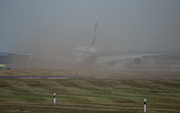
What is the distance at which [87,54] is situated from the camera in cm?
6681

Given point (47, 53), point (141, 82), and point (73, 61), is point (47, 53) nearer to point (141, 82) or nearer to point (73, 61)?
point (73, 61)

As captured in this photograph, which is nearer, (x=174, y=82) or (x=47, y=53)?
(x=174, y=82)

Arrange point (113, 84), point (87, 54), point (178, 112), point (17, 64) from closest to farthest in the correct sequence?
point (178, 112) → point (113, 84) → point (87, 54) → point (17, 64)

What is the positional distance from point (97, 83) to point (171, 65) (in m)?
45.6

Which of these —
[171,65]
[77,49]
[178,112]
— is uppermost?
[77,49]

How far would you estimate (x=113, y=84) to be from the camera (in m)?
35.7

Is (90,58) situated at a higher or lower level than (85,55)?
lower

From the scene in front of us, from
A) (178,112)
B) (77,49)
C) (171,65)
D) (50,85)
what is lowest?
(178,112)

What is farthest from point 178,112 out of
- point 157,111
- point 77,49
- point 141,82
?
point 77,49

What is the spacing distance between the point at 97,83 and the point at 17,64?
2077 inches

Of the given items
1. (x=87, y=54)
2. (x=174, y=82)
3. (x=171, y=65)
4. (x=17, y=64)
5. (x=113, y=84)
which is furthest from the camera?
(x=17, y=64)

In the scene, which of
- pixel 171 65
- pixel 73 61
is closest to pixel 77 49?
pixel 73 61

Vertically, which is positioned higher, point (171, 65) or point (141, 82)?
point (171, 65)

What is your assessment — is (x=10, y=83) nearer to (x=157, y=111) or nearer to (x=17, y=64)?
(x=157, y=111)
